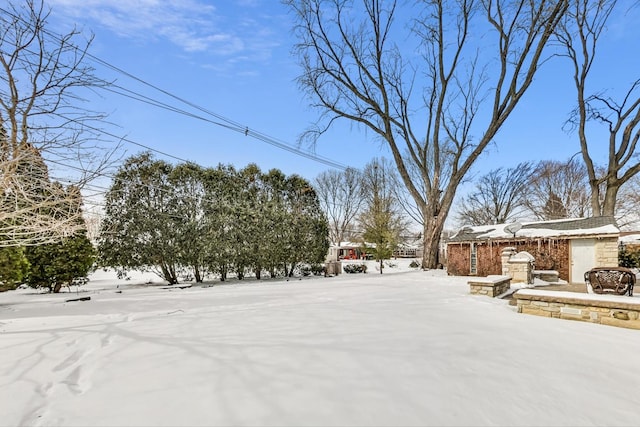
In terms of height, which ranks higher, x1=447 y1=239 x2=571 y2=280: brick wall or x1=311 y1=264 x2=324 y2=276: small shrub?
x1=447 y1=239 x2=571 y2=280: brick wall

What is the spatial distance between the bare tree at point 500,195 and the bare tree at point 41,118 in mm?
25983

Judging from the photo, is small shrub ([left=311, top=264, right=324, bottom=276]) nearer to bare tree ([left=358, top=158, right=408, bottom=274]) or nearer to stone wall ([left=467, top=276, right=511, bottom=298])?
bare tree ([left=358, top=158, right=408, bottom=274])

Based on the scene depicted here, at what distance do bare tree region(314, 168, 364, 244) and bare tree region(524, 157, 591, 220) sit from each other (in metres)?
13.6

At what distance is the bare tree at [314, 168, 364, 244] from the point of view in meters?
28.1

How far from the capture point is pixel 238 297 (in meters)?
6.92

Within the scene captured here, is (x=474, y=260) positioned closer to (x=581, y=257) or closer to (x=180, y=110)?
(x=581, y=257)

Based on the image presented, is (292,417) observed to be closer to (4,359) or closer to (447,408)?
(447,408)

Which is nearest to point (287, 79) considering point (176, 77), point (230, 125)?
point (230, 125)

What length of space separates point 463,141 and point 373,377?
14.6m

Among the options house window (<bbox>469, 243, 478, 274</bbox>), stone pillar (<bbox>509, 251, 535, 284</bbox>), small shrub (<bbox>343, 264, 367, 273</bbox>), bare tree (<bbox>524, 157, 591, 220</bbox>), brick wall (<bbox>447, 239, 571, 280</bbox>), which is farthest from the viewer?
bare tree (<bbox>524, 157, 591, 220</bbox>)

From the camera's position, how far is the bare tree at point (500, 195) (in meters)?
23.3

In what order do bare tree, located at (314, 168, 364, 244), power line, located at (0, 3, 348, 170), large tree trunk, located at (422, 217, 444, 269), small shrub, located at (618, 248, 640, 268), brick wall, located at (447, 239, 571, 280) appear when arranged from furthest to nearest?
bare tree, located at (314, 168, 364, 244)
small shrub, located at (618, 248, 640, 268)
large tree trunk, located at (422, 217, 444, 269)
brick wall, located at (447, 239, 571, 280)
power line, located at (0, 3, 348, 170)

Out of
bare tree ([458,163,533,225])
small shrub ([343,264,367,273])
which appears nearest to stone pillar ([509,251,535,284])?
small shrub ([343,264,367,273])

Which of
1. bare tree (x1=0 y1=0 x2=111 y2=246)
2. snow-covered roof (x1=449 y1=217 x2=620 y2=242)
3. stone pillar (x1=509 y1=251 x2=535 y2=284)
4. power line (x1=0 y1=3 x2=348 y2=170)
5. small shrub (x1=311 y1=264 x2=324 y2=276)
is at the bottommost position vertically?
small shrub (x1=311 y1=264 x2=324 y2=276)
